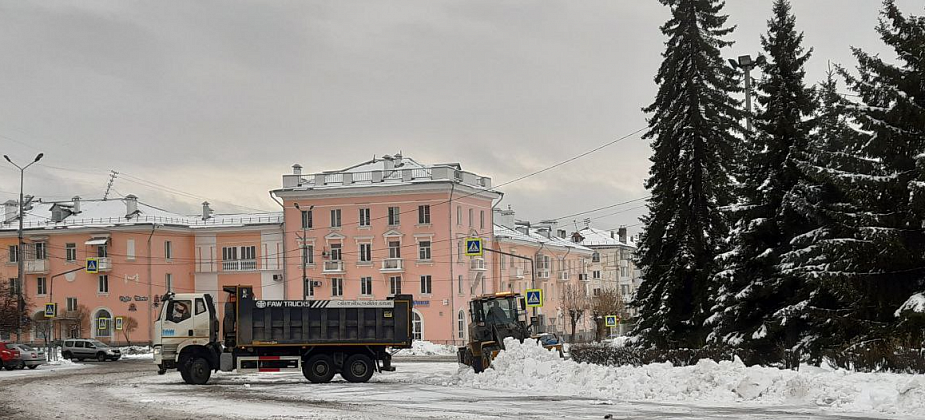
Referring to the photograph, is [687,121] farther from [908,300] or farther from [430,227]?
[430,227]

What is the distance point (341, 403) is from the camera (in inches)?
923

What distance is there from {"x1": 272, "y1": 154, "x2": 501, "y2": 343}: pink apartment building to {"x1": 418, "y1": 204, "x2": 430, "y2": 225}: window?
2.9 inches

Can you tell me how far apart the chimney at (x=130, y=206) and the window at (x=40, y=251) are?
671 centimetres

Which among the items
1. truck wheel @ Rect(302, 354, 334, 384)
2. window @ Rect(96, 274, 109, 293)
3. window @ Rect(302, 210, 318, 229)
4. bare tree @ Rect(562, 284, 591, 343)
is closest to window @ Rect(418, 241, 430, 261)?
window @ Rect(302, 210, 318, 229)

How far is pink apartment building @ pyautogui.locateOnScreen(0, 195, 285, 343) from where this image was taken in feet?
260

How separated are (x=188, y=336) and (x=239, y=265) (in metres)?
50.0

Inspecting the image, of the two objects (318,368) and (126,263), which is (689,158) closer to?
(318,368)

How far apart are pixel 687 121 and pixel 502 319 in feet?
28.8

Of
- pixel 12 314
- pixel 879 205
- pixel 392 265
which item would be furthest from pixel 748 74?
pixel 392 265

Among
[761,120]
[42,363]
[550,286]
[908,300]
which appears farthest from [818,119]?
[550,286]

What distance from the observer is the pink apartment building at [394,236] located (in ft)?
243

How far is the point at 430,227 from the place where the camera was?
74.4 metres

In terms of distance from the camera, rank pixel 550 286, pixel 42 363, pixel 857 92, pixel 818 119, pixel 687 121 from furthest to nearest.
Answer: pixel 550 286 < pixel 42 363 < pixel 687 121 < pixel 818 119 < pixel 857 92

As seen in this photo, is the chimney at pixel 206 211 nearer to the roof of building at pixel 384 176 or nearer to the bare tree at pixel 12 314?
the roof of building at pixel 384 176
